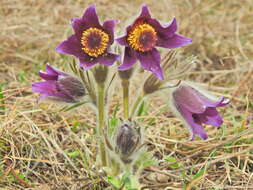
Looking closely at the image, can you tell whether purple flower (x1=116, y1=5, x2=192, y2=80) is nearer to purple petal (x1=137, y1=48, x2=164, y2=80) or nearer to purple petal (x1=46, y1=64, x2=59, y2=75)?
purple petal (x1=137, y1=48, x2=164, y2=80)

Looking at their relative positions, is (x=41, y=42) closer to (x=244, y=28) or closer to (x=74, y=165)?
(x=74, y=165)

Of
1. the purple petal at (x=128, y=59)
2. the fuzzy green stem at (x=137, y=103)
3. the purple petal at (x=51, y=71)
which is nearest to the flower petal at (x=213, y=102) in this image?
the fuzzy green stem at (x=137, y=103)

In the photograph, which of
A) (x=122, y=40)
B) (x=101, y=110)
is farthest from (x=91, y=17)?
(x=101, y=110)

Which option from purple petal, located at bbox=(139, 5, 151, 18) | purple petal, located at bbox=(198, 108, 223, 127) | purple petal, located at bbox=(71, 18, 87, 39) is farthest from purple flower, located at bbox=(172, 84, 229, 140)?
purple petal, located at bbox=(71, 18, 87, 39)

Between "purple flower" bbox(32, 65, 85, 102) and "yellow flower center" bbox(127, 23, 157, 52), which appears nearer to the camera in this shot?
"yellow flower center" bbox(127, 23, 157, 52)

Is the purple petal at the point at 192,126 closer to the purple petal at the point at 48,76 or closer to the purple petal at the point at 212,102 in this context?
the purple petal at the point at 212,102

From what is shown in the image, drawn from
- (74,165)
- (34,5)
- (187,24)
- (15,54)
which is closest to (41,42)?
(15,54)

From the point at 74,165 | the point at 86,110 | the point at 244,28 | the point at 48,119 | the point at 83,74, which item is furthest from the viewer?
the point at 244,28
